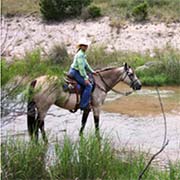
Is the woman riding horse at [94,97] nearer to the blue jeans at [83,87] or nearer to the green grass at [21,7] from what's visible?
the blue jeans at [83,87]

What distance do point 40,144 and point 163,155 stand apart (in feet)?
11.8

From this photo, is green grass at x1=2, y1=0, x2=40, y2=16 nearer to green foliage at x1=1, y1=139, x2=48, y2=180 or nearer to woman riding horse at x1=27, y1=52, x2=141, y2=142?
woman riding horse at x1=27, y1=52, x2=141, y2=142

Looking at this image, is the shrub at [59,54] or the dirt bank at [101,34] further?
the dirt bank at [101,34]

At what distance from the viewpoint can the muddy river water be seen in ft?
36.7

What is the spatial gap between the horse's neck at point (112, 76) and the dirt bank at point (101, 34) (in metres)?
14.9

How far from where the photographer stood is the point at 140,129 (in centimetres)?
1338

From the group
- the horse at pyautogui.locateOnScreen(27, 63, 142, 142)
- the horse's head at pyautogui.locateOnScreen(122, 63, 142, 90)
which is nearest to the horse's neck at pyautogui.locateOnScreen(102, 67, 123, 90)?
the horse at pyautogui.locateOnScreen(27, 63, 142, 142)

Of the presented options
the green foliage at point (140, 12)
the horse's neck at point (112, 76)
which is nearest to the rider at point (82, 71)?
the horse's neck at point (112, 76)

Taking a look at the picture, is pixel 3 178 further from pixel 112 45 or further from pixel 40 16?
pixel 40 16

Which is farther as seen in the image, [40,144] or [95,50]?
[95,50]

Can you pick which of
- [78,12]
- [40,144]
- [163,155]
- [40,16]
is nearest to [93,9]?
[78,12]

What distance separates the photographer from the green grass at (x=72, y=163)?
719 centimetres

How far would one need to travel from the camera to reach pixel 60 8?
104ft

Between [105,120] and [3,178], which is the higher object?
[3,178]
